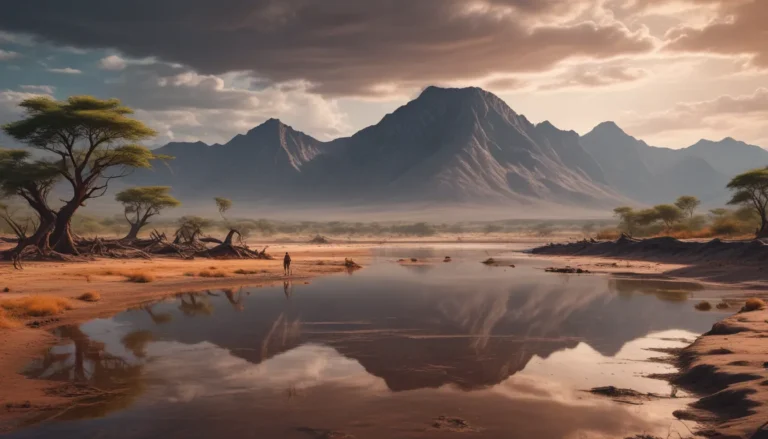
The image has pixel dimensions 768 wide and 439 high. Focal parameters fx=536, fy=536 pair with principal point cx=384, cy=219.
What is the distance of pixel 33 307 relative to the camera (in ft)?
71.4

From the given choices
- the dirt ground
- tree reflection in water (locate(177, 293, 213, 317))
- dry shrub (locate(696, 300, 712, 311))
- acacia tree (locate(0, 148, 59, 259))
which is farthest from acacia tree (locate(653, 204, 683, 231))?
acacia tree (locate(0, 148, 59, 259))

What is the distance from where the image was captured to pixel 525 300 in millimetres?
29453

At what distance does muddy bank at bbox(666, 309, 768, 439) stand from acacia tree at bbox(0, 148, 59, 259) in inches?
1810

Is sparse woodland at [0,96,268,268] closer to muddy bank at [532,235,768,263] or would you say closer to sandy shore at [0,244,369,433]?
sandy shore at [0,244,369,433]

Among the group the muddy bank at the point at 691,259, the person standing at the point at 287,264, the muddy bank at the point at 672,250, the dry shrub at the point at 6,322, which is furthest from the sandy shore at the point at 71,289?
the muddy bank at the point at 672,250

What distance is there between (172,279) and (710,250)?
4792 cm

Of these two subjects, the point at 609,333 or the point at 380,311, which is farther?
the point at 380,311

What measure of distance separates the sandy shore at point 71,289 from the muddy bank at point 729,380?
42.3ft

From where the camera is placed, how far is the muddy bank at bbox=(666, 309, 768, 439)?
9.43 meters

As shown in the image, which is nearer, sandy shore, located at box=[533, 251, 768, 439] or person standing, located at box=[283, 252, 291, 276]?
sandy shore, located at box=[533, 251, 768, 439]

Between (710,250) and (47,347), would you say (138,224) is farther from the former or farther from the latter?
(710,250)

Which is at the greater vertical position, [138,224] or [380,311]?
[138,224]

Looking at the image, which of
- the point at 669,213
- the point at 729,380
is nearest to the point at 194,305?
the point at 729,380

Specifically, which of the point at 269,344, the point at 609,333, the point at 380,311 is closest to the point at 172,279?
the point at 380,311
